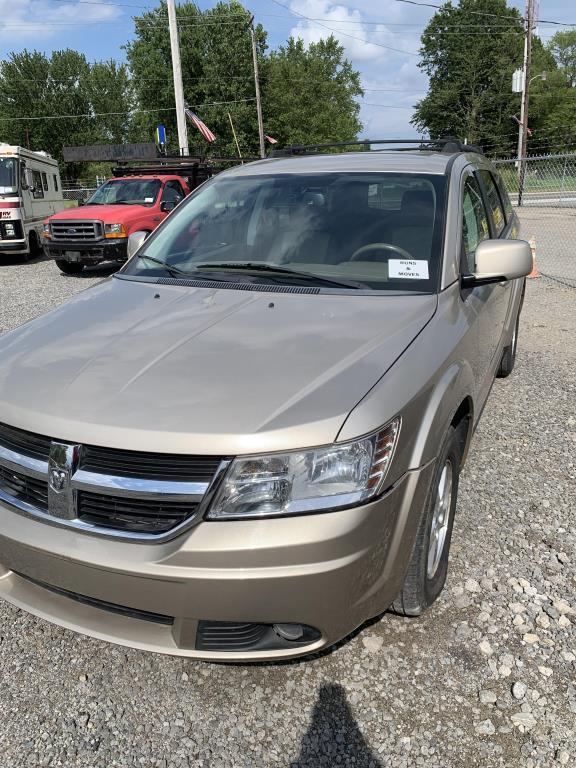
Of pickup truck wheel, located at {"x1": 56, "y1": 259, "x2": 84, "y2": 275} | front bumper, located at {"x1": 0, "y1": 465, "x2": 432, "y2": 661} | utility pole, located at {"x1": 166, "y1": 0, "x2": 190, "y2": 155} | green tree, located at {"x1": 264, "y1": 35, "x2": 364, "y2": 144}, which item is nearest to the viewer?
front bumper, located at {"x1": 0, "y1": 465, "x2": 432, "y2": 661}

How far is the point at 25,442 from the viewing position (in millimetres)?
2072

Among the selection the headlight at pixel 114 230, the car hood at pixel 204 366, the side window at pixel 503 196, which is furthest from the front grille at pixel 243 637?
the headlight at pixel 114 230

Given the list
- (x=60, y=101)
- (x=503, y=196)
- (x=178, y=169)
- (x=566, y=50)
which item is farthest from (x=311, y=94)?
(x=503, y=196)

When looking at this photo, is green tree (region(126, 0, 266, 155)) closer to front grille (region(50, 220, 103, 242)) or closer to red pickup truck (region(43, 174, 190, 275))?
red pickup truck (region(43, 174, 190, 275))

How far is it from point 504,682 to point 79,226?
11117mm

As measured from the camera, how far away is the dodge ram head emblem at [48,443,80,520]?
1.94 meters

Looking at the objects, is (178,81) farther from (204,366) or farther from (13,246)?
(204,366)

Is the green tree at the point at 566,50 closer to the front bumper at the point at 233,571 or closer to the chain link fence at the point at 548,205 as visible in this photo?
the chain link fence at the point at 548,205

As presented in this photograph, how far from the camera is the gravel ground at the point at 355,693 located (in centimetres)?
206

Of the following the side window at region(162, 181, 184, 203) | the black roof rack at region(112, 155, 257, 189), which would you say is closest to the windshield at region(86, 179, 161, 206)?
the side window at region(162, 181, 184, 203)

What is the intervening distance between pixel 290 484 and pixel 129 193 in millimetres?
12339

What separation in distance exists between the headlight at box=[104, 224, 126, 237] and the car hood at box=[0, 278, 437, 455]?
8.99m

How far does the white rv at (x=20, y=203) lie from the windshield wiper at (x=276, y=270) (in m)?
12.4

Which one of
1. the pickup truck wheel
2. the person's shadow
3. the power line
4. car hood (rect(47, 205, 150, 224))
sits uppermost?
the power line
